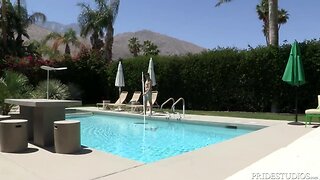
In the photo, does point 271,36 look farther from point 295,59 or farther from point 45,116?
point 45,116

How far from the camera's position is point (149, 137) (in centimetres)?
1059

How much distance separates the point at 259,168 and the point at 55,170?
10.4 ft

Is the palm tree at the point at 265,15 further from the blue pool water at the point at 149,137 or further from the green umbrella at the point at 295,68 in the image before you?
the green umbrella at the point at 295,68

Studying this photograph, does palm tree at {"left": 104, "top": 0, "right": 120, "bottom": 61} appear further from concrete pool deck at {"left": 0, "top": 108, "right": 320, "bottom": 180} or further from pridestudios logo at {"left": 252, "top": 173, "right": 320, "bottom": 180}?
pridestudios logo at {"left": 252, "top": 173, "right": 320, "bottom": 180}

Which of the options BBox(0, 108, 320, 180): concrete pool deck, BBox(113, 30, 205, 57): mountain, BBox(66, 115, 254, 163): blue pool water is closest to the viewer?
BBox(0, 108, 320, 180): concrete pool deck

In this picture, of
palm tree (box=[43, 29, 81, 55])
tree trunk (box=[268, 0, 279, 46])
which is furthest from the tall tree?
tree trunk (box=[268, 0, 279, 46])

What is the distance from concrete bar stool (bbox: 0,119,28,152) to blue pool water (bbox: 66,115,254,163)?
2.41 m

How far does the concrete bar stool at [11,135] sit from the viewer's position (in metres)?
6.65

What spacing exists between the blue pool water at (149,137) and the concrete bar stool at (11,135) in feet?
7.91

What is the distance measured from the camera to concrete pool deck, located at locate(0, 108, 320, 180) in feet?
12.5

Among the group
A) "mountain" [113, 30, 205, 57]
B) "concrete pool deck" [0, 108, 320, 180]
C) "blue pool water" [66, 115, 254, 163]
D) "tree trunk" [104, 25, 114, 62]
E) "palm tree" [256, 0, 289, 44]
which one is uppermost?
"mountain" [113, 30, 205, 57]

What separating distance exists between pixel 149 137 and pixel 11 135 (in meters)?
4.72

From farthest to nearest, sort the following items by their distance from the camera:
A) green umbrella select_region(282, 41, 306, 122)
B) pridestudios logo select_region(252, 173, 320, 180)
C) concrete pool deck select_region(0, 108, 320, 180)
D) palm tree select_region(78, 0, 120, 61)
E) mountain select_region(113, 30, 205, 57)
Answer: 1. mountain select_region(113, 30, 205, 57)
2. palm tree select_region(78, 0, 120, 61)
3. green umbrella select_region(282, 41, 306, 122)
4. concrete pool deck select_region(0, 108, 320, 180)
5. pridestudios logo select_region(252, 173, 320, 180)

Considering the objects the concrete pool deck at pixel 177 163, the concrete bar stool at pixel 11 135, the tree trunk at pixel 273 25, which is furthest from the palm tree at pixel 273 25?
the concrete bar stool at pixel 11 135
